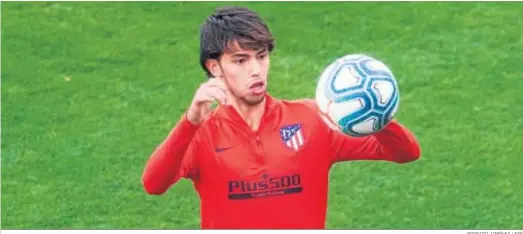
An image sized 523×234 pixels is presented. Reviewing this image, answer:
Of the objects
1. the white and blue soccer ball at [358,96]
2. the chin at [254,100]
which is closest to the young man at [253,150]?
the chin at [254,100]

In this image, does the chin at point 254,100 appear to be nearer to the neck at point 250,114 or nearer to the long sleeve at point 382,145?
the neck at point 250,114

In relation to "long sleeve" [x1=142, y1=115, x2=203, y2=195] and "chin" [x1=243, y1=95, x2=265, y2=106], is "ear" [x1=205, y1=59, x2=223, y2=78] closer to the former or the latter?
"chin" [x1=243, y1=95, x2=265, y2=106]

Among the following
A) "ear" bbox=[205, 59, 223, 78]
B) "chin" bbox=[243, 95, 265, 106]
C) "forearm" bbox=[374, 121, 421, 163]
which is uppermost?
"ear" bbox=[205, 59, 223, 78]

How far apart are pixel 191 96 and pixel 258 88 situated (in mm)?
5975

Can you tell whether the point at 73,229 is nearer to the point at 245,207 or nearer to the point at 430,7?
the point at 245,207

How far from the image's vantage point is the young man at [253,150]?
5.66m

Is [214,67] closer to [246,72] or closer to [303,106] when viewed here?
[246,72]

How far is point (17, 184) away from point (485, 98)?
14.6 ft

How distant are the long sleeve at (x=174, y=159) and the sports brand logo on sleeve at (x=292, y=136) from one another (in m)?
0.43

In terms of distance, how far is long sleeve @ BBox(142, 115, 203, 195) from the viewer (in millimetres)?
5488

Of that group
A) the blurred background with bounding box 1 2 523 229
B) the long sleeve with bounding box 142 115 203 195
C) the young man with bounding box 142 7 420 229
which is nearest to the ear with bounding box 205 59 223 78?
the young man with bounding box 142 7 420 229

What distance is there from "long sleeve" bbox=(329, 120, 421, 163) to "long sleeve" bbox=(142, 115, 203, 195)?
27.9 inches
